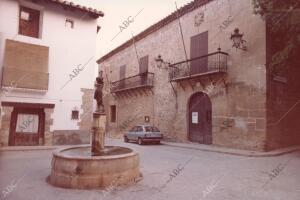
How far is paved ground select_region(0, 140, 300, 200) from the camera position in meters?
5.15

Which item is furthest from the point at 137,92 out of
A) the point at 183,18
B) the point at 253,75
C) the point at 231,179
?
the point at 231,179

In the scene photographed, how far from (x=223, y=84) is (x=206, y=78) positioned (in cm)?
113

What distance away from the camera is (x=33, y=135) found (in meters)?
12.4

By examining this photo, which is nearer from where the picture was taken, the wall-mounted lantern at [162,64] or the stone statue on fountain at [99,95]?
the stone statue on fountain at [99,95]

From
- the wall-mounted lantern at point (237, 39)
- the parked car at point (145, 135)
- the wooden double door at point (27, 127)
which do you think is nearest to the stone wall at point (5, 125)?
the wooden double door at point (27, 127)

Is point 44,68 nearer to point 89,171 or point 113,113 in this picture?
point 89,171

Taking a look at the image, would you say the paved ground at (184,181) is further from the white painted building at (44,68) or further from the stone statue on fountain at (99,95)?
the white painted building at (44,68)

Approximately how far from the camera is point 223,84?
13547 millimetres

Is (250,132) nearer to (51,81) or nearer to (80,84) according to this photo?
(80,84)

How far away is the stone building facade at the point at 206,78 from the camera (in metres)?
12.1

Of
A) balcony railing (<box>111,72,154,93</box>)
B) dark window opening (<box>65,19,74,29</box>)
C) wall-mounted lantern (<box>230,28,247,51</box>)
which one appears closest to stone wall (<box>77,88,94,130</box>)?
dark window opening (<box>65,19,74,29</box>)

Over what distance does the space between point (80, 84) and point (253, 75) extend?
8.77 metres

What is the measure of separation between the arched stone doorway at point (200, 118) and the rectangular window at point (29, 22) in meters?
9.51

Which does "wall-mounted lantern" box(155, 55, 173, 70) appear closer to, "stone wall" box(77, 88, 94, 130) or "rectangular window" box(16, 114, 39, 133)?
"stone wall" box(77, 88, 94, 130)
